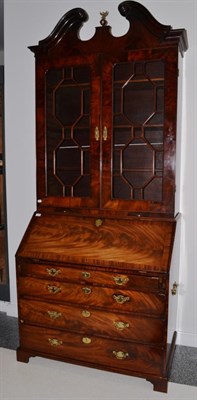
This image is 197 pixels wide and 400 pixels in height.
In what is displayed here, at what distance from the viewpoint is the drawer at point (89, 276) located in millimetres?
1852

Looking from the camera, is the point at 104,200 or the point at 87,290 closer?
the point at 87,290

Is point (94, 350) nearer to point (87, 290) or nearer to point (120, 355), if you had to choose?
point (120, 355)

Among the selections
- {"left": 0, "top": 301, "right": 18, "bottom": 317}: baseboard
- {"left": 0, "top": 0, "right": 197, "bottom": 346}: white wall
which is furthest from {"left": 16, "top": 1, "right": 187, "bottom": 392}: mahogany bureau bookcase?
{"left": 0, "top": 301, "right": 18, "bottom": 317}: baseboard

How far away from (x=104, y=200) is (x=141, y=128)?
499 millimetres

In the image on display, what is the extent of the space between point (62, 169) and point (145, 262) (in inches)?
33.9

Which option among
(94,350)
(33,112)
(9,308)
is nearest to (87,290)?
(94,350)

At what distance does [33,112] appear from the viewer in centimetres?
266

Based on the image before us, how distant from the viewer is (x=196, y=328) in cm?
243

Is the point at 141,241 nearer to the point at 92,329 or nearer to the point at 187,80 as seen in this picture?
the point at 92,329

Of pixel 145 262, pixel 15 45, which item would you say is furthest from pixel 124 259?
pixel 15 45

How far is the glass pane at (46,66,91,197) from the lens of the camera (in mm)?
2170

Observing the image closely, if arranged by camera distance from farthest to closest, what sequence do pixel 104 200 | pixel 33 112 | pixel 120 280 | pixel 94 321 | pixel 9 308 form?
pixel 9 308 → pixel 33 112 → pixel 104 200 → pixel 94 321 → pixel 120 280

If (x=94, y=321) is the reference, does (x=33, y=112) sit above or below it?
above

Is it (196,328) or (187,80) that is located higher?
(187,80)
